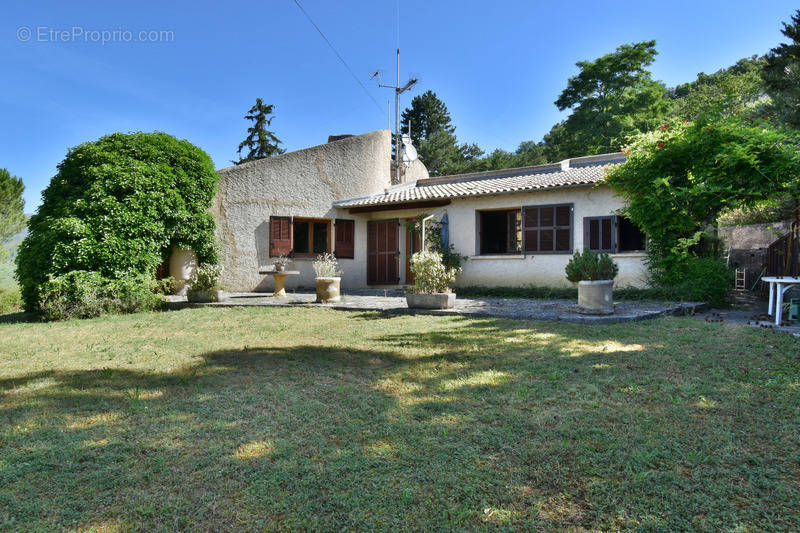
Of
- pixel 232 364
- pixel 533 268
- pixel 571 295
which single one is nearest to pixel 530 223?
pixel 533 268

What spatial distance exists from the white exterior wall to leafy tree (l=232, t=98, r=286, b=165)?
24.0 m

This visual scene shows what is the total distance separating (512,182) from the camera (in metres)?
13.1

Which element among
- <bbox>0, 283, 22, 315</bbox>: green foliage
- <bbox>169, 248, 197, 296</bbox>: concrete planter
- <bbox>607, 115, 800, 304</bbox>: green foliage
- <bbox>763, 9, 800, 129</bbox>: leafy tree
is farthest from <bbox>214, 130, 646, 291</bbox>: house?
<bbox>0, 283, 22, 315</bbox>: green foliage

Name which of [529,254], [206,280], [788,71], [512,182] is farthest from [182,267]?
[788,71]

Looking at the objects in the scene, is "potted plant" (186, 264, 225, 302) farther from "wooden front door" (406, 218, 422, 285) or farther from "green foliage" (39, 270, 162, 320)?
"wooden front door" (406, 218, 422, 285)

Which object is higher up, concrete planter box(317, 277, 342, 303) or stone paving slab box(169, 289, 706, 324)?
concrete planter box(317, 277, 342, 303)

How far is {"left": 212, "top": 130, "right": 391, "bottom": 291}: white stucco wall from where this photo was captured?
1273cm

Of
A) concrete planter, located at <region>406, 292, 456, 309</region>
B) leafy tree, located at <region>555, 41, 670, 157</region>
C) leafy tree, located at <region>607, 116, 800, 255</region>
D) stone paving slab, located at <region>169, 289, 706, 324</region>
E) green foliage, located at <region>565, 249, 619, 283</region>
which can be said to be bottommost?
stone paving slab, located at <region>169, 289, 706, 324</region>

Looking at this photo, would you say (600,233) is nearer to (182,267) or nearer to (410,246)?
(410,246)

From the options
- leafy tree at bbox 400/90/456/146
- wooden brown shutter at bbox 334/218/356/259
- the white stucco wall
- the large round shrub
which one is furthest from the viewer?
leafy tree at bbox 400/90/456/146

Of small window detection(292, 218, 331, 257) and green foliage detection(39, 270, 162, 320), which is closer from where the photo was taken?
green foliage detection(39, 270, 162, 320)

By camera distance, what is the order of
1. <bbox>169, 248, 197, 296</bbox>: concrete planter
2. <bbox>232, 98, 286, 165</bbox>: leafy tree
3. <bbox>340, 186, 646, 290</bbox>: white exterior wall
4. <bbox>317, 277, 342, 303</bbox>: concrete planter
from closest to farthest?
<bbox>317, 277, 342, 303</bbox>: concrete planter → <bbox>340, 186, 646, 290</bbox>: white exterior wall → <bbox>169, 248, 197, 296</bbox>: concrete planter → <bbox>232, 98, 286, 165</bbox>: leafy tree

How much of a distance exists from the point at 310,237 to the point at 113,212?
19.6ft

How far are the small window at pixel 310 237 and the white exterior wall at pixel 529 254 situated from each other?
2676 mm
